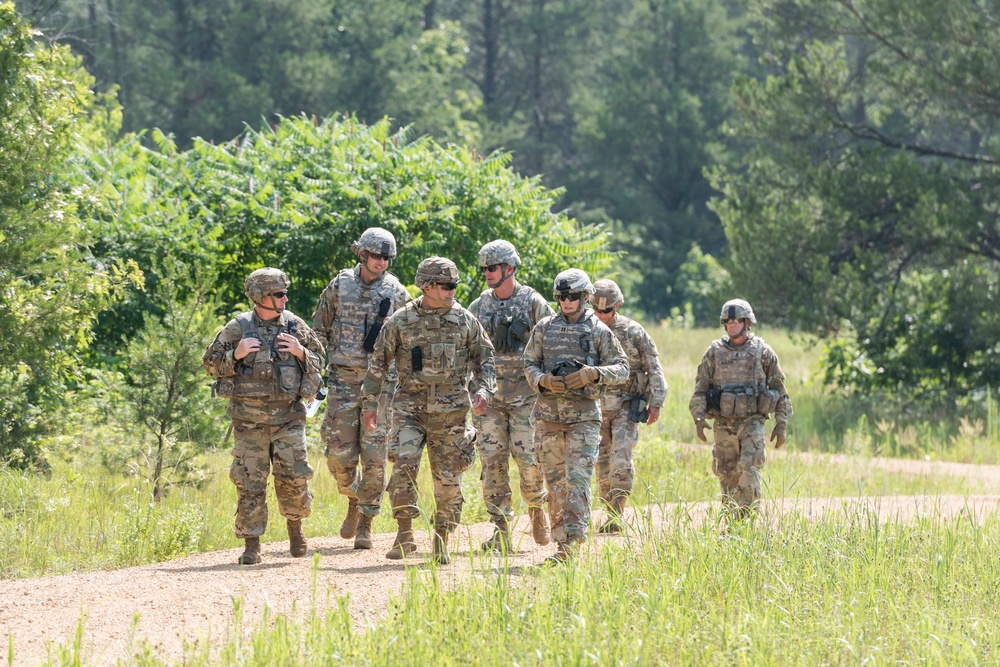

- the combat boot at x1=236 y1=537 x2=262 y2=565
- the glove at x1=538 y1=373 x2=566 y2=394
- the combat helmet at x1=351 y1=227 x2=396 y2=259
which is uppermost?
the combat helmet at x1=351 y1=227 x2=396 y2=259

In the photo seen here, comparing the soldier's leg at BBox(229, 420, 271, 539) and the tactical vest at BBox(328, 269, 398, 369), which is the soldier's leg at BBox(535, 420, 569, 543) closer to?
the tactical vest at BBox(328, 269, 398, 369)

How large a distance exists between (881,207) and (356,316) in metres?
13.9

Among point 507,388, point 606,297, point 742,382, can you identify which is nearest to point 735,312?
point 742,382

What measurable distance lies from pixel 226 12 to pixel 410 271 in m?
28.2

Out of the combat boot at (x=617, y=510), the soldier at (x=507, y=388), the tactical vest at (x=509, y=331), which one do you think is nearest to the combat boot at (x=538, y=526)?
the soldier at (x=507, y=388)

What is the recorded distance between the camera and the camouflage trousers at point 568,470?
921 centimetres

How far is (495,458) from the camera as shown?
10.2m

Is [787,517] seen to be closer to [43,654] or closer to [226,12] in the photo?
[43,654]

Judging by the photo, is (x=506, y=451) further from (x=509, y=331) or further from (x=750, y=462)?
(x=750, y=462)

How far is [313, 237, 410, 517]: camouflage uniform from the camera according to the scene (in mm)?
10141

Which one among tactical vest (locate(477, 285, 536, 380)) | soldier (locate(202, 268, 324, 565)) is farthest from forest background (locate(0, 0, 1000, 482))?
tactical vest (locate(477, 285, 536, 380))

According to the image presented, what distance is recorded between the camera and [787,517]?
29.9 feet

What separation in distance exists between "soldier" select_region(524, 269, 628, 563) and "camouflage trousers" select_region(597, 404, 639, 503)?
148cm

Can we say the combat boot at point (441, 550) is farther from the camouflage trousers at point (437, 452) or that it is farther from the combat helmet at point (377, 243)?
the combat helmet at point (377, 243)
